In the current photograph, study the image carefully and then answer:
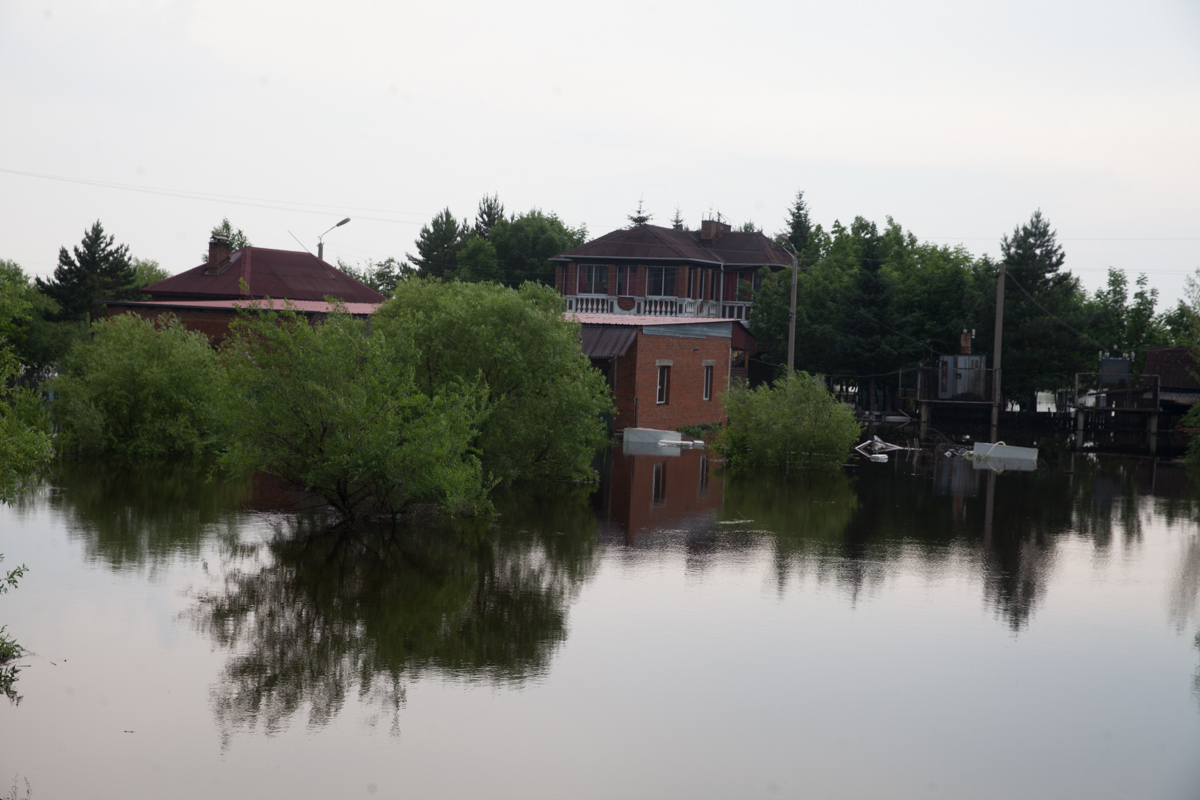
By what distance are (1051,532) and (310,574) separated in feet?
42.0

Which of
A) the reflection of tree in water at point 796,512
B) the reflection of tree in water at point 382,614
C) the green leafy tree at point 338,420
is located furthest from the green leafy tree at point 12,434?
the reflection of tree in water at point 796,512

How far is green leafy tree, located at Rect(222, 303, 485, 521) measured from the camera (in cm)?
1520

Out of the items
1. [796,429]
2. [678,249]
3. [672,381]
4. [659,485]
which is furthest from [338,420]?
[678,249]

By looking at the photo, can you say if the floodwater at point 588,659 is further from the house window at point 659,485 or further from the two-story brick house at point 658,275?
the two-story brick house at point 658,275

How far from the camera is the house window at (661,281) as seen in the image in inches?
2223

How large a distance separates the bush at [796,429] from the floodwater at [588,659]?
9.67 metres

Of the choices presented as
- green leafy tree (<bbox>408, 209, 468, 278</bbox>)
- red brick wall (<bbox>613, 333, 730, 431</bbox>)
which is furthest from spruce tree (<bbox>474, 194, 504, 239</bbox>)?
red brick wall (<bbox>613, 333, 730, 431</bbox>)

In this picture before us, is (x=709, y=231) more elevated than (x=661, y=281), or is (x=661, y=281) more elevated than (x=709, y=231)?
(x=709, y=231)

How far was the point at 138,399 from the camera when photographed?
2564 centimetres

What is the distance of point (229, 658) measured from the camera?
9383 millimetres

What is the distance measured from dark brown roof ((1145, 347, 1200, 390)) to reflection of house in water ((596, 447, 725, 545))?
3030cm

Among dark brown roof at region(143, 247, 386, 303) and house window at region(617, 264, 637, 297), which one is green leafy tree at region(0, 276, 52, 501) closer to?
dark brown roof at region(143, 247, 386, 303)

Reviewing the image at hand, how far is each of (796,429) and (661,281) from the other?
2992cm

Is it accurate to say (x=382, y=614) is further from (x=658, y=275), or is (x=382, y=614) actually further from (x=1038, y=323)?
(x=658, y=275)
